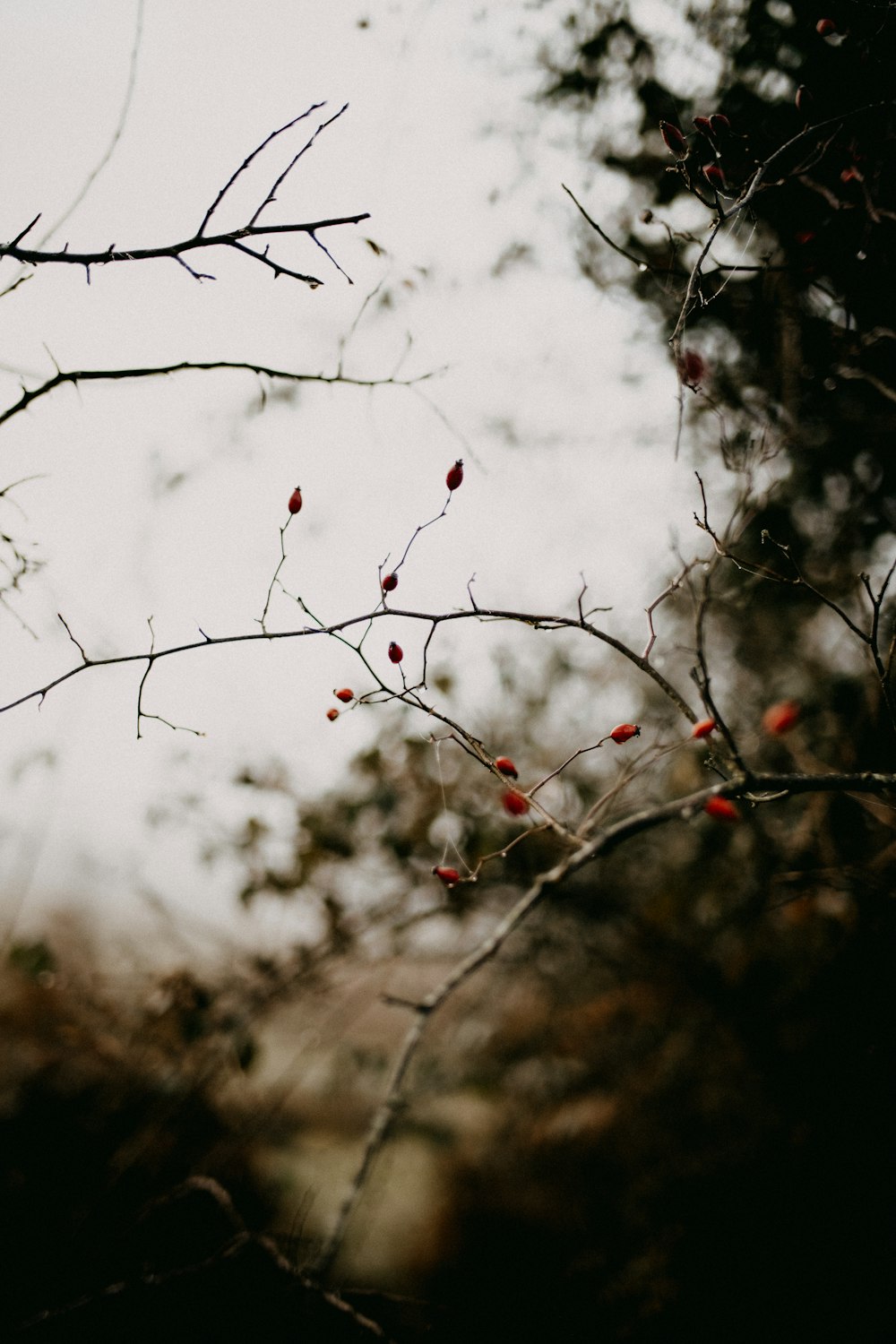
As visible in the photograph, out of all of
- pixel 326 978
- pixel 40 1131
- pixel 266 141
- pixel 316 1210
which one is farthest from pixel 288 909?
pixel 266 141

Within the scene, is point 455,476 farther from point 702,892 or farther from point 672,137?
point 702,892

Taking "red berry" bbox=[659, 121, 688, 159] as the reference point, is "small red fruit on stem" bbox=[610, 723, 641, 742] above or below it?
below

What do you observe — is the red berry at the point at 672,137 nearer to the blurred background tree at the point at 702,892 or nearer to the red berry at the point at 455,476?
the blurred background tree at the point at 702,892

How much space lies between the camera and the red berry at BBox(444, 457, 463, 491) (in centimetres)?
144

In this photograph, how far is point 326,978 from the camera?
3477 millimetres

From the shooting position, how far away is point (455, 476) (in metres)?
1.44

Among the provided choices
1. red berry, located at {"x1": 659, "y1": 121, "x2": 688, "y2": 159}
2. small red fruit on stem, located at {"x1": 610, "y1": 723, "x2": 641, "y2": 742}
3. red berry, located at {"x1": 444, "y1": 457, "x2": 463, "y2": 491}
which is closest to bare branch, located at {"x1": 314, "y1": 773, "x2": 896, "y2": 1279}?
small red fruit on stem, located at {"x1": 610, "y1": 723, "x2": 641, "y2": 742}

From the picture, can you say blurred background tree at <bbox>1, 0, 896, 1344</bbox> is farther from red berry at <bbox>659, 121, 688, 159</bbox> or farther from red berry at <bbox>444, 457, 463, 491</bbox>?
red berry at <bbox>444, 457, 463, 491</bbox>

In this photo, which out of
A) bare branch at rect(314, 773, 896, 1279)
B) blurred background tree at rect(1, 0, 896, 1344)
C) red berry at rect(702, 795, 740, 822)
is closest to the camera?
bare branch at rect(314, 773, 896, 1279)

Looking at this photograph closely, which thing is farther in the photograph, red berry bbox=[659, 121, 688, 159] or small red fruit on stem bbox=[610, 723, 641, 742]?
red berry bbox=[659, 121, 688, 159]

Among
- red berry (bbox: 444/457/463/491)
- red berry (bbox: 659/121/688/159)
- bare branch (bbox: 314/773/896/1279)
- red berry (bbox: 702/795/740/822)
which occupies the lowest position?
bare branch (bbox: 314/773/896/1279)

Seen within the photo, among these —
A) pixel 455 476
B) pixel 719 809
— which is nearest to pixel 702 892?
pixel 719 809

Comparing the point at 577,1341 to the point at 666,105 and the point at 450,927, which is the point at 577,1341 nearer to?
the point at 450,927

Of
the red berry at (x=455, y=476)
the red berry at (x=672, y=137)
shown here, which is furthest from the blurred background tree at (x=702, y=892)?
the red berry at (x=455, y=476)
